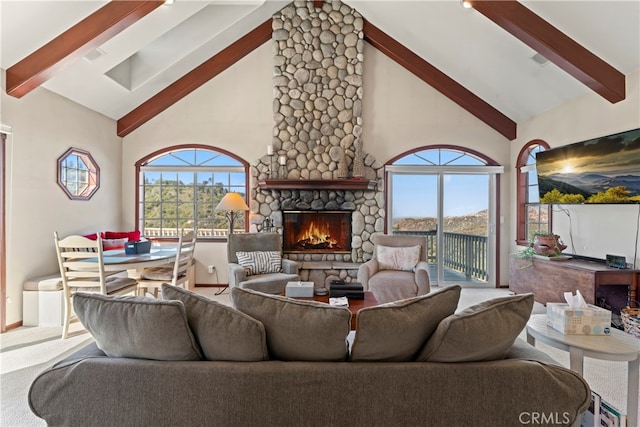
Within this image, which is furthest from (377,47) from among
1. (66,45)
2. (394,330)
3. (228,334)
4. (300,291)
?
(228,334)

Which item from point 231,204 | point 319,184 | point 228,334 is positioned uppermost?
point 319,184

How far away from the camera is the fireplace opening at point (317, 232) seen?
18.4 feet

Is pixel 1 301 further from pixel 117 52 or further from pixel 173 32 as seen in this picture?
pixel 173 32

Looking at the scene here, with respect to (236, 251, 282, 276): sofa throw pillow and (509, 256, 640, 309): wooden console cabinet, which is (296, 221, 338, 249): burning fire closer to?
(236, 251, 282, 276): sofa throw pillow

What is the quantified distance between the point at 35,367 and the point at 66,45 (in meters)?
2.97

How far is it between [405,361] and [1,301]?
408 cm

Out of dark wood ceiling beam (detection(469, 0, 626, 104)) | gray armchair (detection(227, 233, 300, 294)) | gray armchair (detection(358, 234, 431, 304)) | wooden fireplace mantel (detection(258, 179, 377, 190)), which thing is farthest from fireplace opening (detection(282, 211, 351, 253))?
dark wood ceiling beam (detection(469, 0, 626, 104))

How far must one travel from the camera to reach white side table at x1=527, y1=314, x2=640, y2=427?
5.38 feet

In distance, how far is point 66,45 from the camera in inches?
139

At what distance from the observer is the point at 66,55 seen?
11.6 feet

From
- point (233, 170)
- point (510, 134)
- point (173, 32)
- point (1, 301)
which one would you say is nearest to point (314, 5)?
point (173, 32)

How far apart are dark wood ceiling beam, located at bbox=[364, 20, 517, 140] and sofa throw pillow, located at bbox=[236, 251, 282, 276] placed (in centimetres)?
360

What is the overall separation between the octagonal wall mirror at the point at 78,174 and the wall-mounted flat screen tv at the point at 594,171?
5.87m

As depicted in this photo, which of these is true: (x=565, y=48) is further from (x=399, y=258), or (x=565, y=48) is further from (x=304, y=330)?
(x=304, y=330)
